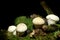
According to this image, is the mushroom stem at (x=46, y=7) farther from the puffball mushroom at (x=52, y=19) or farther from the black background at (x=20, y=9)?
the puffball mushroom at (x=52, y=19)

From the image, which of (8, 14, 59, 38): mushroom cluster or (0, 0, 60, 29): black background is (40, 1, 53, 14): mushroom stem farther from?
(8, 14, 59, 38): mushroom cluster

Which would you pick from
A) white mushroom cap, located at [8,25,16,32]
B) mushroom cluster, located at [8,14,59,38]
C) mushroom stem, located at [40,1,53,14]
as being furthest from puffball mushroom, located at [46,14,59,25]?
white mushroom cap, located at [8,25,16,32]

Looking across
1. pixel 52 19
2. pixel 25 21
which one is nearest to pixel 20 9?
pixel 25 21

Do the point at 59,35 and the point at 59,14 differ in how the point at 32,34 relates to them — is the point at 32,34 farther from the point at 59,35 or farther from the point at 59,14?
the point at 59,14

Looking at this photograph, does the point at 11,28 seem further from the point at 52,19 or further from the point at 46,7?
the point at 46,7

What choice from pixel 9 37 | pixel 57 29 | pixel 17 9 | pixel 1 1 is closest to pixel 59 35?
pixel 57 29

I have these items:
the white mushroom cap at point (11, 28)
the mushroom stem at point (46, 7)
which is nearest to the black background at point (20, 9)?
the mushroom stem at point (46, 7)

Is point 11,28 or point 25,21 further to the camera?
point 25,21

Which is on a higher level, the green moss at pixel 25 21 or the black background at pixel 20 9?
the black background at pixel 20 9

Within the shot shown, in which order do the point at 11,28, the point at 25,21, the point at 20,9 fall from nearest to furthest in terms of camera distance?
the point at 11,28 → the point at 25,21 → the point at 20,9
